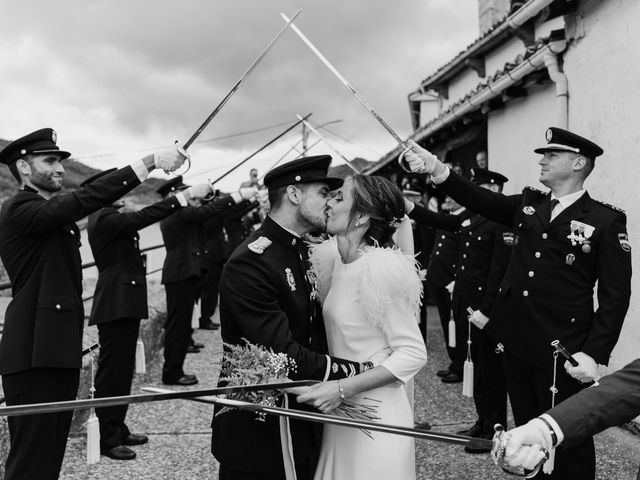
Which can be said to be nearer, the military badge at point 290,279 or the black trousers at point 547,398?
the military badge at point 290,279

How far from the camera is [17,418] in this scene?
9.65 ft

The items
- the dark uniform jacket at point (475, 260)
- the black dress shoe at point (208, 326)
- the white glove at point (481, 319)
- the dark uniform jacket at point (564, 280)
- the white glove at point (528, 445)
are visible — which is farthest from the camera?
the black dress shoe at point (208, 326)

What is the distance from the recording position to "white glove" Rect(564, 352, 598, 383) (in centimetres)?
287

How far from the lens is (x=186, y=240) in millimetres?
6637

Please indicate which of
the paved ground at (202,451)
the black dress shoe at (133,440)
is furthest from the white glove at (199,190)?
the black dress shoe at (133,440)

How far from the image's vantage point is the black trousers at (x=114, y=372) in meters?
4.32

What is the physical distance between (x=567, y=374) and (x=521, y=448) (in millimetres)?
1608

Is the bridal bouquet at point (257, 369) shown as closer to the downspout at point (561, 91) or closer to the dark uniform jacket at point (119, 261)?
the dark uniform jacket at point (119, 261)

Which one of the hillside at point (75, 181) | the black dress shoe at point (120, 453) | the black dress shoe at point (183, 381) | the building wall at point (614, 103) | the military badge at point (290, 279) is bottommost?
the black dress shoe at point (120, 453)

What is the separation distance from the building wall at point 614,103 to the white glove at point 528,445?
3319 millimetres

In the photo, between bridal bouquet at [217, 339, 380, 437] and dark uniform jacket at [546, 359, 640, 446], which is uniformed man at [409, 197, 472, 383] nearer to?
bridal bouquet at [217, 339, 380, 437]

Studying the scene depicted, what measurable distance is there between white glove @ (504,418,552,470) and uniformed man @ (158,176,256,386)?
4820mm

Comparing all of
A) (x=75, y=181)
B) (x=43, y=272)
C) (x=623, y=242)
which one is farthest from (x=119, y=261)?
(x=75, y=181)

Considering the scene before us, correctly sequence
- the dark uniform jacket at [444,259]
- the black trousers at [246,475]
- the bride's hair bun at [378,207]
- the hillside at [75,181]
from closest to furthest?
the black trousers at [246,475] < the bride's hair bun at [378,207] < the dark uniform jacket at [444,259] < the hillside at [75,181]
